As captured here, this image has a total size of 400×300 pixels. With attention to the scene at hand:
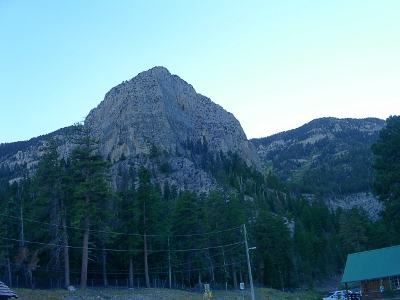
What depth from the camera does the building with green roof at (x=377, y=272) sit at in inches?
1526

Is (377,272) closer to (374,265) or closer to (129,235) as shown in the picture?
(374,265)

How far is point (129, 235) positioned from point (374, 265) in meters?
26.1

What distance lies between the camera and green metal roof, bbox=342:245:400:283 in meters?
39.5

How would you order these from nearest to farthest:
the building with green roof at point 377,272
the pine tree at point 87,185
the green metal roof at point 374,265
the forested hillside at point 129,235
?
the building with green roof at point 377,272, the green metal roof at point 374,265, the pine tree at point 87,185, the forested hillside at point 129,235

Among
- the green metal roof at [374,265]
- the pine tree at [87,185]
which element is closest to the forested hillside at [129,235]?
the pine tree at [87,185]

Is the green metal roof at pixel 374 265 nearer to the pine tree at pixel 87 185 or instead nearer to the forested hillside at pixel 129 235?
the forested hillside at pixel 129 235

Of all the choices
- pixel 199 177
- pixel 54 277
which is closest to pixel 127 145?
pixel 199 177

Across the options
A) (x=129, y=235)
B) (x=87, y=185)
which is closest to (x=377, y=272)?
(x=129, y=235)

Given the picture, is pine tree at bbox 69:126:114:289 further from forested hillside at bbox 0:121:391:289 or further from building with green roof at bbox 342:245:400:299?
building with green roof at bbox 342:245:400:299

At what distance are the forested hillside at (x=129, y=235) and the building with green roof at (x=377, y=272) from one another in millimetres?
15880

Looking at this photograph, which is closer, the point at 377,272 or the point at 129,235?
the point at 377,272

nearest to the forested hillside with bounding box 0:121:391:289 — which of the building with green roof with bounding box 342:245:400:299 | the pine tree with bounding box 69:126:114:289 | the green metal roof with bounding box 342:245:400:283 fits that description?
the pine tree with bounding box 69:126:114:289

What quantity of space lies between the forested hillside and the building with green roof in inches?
625

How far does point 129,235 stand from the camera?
4781cm
